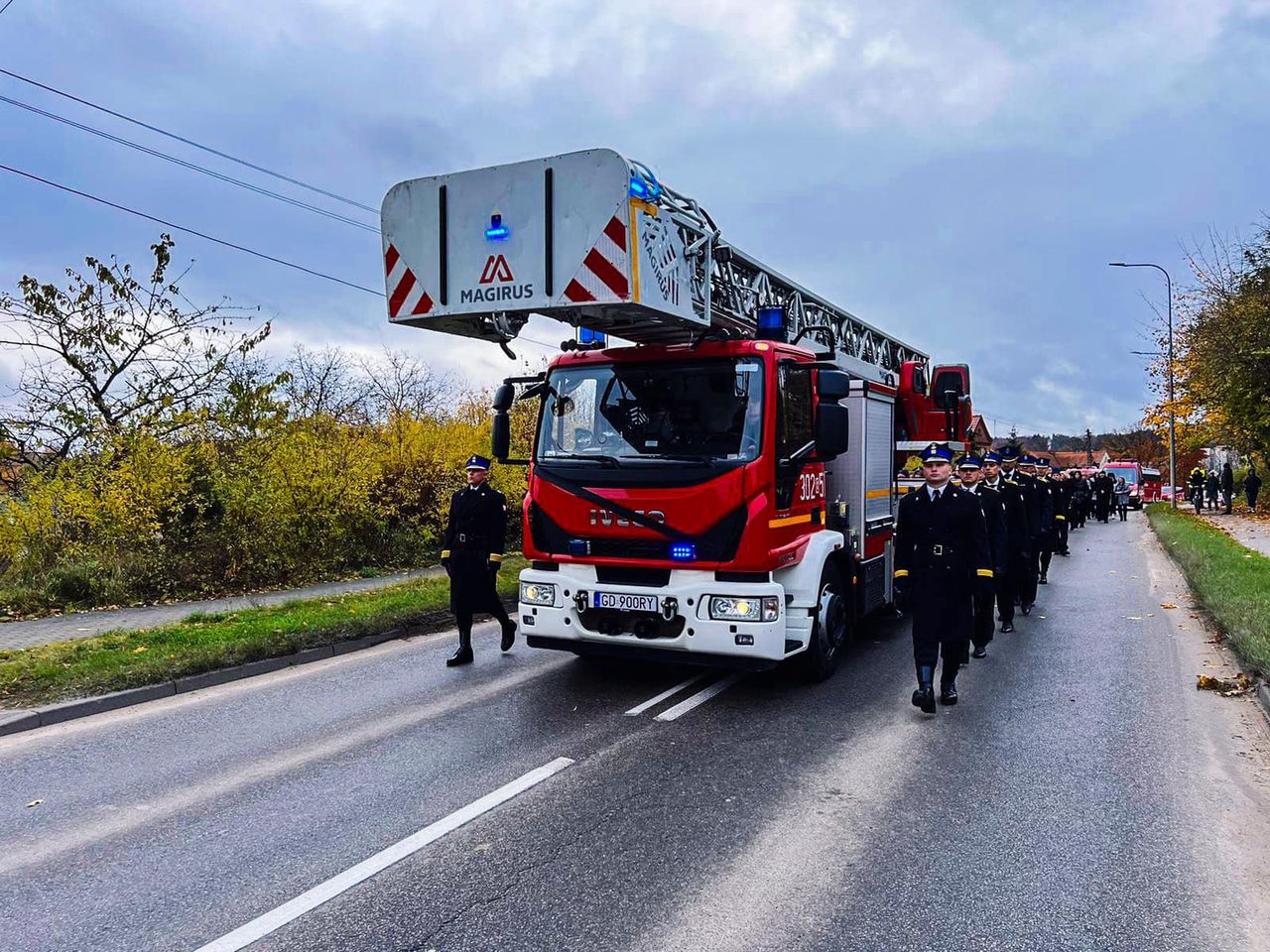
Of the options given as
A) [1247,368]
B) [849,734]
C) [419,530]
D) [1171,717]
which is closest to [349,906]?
[849,734]

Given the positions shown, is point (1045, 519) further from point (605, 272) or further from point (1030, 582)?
point (605, 272)

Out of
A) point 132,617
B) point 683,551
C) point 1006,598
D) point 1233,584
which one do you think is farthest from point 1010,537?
point 132,617

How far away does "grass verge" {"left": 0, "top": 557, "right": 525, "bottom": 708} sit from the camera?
691 centimetres

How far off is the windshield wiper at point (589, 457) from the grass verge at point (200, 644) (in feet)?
11.4

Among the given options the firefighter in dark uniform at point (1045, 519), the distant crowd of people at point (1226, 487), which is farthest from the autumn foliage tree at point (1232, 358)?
the firefighter in dark uniform at point (1045, 519)

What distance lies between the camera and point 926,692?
20.4ft

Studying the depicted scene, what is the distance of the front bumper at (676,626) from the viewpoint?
20.0 ft

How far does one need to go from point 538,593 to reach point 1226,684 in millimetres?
5599

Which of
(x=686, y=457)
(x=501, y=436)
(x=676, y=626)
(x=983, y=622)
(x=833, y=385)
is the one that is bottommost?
(x=983, y=622)

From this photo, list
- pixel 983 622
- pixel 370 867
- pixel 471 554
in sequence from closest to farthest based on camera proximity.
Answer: pixel 370 867 → pixel 471 554 → pixel 983 622

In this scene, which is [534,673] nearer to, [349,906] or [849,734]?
[849,734]

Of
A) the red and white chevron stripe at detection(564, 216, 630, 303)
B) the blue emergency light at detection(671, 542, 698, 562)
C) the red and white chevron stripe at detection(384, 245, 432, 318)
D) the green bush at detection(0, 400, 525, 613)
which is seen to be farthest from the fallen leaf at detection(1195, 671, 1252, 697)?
the green bush at detection(0, 400, 525, 613)

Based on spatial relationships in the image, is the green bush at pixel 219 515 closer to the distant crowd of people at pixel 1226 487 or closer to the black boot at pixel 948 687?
the black boot at pixel 948 687

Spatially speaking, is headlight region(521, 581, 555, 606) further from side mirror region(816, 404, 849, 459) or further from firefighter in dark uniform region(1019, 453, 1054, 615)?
firefighter in dark uniform region(1019, 453, 1054, 615)
